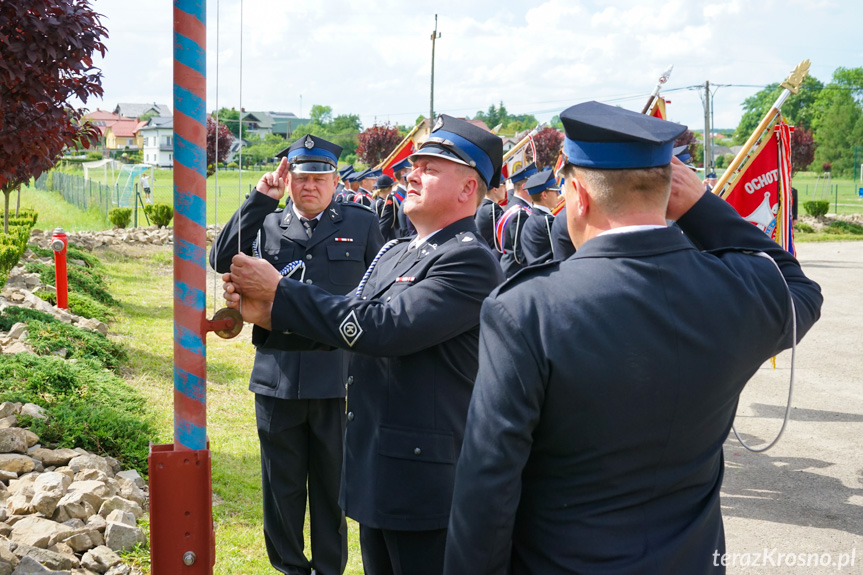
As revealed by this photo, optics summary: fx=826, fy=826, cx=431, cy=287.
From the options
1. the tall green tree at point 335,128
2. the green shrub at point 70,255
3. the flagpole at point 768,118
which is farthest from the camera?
the tall green tree at point 335,128

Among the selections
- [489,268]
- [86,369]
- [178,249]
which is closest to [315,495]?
[489,268]

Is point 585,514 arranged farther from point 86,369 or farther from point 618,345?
point 86,369

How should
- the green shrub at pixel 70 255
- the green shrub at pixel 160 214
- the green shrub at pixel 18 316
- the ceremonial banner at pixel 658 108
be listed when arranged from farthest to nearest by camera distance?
the green shrub at pixel 160 214, the green shrub at pixel 70 255, the green shrub at pixel 18 316, the ceremonial banner at pixel 658 108

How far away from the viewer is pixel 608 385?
5.95ft

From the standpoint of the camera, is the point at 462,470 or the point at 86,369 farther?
the point at 86,369

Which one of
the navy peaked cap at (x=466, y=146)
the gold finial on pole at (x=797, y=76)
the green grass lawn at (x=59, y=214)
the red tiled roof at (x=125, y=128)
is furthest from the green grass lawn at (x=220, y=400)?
the red tiled roof at (x=125, y=128)

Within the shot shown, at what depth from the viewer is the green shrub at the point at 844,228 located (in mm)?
30531

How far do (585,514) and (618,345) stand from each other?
0.39m

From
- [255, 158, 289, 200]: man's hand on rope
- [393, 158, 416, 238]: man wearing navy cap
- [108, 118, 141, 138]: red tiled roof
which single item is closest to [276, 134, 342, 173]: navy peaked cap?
[255, 158, 289, 200]: man's hand on rope

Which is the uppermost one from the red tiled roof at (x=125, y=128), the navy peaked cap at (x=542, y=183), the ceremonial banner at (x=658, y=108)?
the red tiled roof at (x=125, y=128)

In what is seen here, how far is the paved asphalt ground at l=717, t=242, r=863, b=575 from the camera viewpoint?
16.1 feet

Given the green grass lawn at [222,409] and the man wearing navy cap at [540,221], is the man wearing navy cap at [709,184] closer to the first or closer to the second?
the man wearing navy cap at [540,221]

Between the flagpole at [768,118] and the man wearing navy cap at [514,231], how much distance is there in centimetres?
232

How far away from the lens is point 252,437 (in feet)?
22.6
